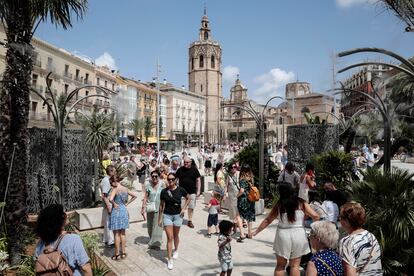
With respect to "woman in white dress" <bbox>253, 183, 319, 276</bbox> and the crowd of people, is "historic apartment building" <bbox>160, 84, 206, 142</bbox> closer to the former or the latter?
the crowd of people

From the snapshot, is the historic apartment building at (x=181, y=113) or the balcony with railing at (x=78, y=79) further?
the historic apartment building at (x=181, y=113)

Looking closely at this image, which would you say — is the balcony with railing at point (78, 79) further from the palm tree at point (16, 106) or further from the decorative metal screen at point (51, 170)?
the palm tree at point (16, 106)

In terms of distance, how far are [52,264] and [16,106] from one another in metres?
3.76

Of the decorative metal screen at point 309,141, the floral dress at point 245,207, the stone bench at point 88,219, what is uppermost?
the decorative metal screen at point 309,141

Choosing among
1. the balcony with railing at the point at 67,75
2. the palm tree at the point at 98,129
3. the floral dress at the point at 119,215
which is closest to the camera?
the floral dress at the point at 119,215

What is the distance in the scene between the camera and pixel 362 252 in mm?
3086

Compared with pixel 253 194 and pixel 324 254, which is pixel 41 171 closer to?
pixel 253 194

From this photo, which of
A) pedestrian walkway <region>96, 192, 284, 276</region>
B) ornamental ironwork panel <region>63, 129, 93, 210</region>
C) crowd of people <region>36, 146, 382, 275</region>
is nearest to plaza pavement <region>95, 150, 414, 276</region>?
pedestrian walkway <region>96, 192, 284, 276</region>

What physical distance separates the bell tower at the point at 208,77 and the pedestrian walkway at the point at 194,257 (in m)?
88.1

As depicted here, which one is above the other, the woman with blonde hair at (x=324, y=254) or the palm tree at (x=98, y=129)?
the palm tree at (x=98, y=129)

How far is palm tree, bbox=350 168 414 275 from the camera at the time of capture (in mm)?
4406

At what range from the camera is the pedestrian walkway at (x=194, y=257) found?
5582 mm

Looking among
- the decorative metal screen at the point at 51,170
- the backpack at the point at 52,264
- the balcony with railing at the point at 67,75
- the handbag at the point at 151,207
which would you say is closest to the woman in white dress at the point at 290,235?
the backpack at the point at 52,264

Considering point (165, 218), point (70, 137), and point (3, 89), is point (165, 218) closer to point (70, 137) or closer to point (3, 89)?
point (3, 89)
